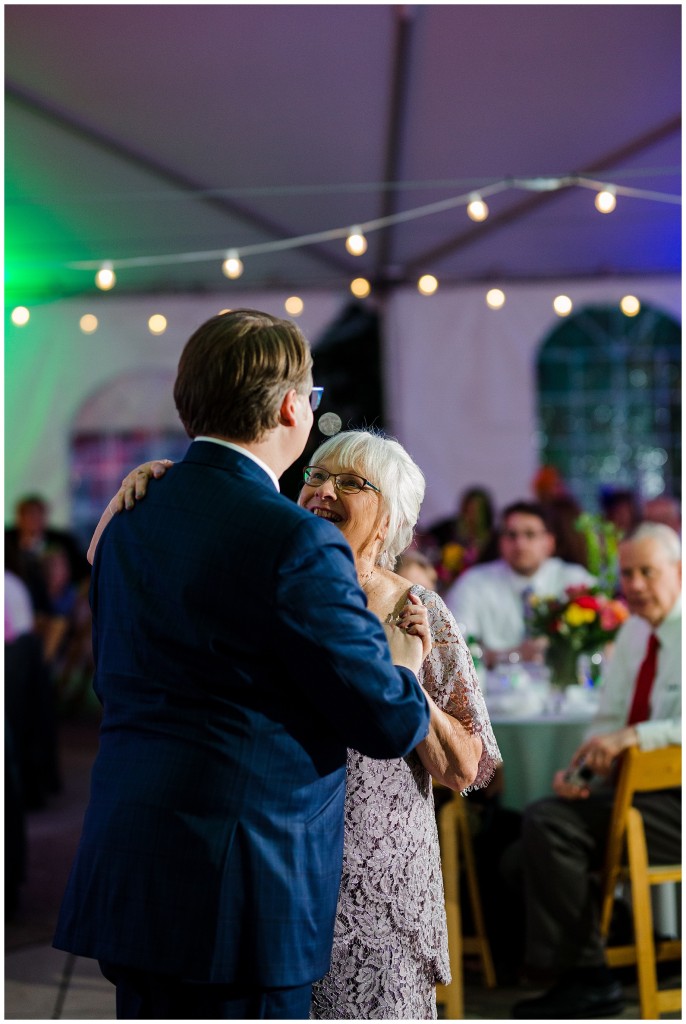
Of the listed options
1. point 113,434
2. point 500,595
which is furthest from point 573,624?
point 113,434

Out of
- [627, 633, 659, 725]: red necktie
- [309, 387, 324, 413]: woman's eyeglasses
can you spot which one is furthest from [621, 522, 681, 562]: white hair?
[309, 387, 324, 413]: woman's eyeglasses

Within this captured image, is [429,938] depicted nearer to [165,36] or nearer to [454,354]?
[165,36]

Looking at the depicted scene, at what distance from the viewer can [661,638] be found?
3.88m

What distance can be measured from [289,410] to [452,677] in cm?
62

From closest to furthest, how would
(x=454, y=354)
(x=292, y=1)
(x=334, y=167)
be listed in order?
(x=292, y=1), (x=334, y=167), (x=454, y=354)

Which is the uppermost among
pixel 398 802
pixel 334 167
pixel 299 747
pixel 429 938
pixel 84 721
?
pixel 334 167

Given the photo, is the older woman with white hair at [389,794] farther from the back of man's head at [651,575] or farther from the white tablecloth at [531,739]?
the white tablecloth at [531,739]

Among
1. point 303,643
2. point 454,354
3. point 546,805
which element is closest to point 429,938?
point 303,643

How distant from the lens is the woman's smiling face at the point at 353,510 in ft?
6.53

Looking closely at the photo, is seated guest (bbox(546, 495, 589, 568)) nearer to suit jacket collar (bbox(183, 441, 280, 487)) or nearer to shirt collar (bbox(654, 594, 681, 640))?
shirt collar (bbox(654, 594, 681, 640))

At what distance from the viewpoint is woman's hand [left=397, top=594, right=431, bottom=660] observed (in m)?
1.77

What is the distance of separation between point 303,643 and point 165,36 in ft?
13.0

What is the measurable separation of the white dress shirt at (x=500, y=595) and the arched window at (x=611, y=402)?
3.51 metres

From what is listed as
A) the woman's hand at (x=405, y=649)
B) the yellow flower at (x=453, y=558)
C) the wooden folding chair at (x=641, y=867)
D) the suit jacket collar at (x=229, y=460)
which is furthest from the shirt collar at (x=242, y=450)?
the yellow flower at (x=453, y=558)
